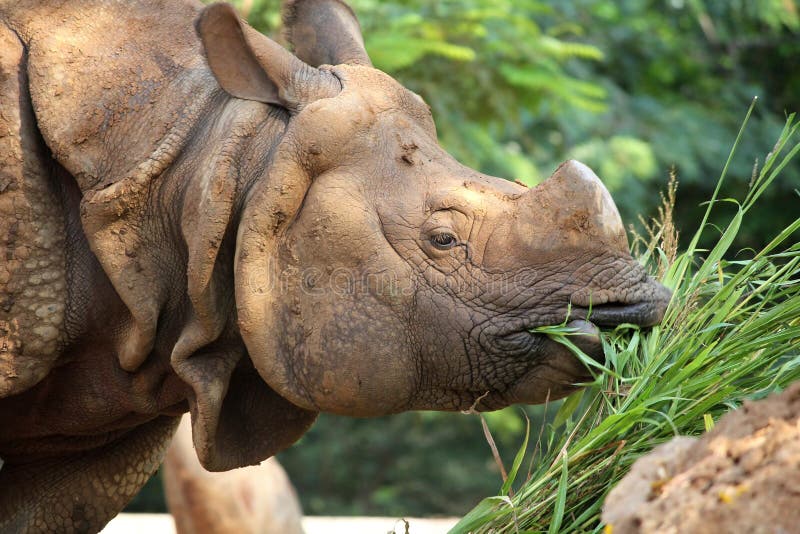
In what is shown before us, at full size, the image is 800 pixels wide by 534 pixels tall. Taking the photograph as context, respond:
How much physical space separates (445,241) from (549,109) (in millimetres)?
6528

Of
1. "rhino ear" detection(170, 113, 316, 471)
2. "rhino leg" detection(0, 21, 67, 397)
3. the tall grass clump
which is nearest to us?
the tall grass clump

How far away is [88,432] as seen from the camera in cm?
421

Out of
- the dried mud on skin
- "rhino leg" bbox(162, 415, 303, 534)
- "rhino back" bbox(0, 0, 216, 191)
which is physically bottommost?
"rhino leg" bbox(162, 415, 303, 534)

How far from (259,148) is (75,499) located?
5.27 ft

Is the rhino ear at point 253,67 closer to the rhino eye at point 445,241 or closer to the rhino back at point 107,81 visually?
the rhino back at point 107,81

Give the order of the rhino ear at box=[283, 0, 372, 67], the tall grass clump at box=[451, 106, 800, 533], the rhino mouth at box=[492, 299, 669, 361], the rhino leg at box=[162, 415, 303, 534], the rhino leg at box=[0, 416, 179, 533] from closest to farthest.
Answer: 1. the tall grass clump at box=[451, 106, 800, 533]
2. the rhino mouth at box=[492, 299, 669, 361]
3. the rhino ear at box=[283, 0, 372, 67]
4. the rhino leg at box=[0, 416, 179, 533]
5. the rhino leg at box=[162, 415, 303, 534]

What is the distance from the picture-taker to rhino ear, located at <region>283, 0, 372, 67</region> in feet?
13.7

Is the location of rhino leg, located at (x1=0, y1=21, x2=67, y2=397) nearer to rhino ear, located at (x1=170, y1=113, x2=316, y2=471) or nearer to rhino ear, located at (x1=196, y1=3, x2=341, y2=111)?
rhino ear, located at (x1=170, y1=113, x2=316, y2=471)

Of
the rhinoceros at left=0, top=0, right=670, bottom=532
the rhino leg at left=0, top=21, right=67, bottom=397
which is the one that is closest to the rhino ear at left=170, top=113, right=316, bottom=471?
the rhinoceros at left=0, top=0, right=670, bottom=532

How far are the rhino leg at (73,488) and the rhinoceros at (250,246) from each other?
0.30m

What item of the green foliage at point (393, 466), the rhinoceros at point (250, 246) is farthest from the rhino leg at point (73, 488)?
the green foliage at point (393, 466)

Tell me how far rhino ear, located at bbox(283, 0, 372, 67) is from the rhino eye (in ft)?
2.96

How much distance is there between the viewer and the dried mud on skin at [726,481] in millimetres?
2158

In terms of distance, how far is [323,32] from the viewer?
14.0 ft
